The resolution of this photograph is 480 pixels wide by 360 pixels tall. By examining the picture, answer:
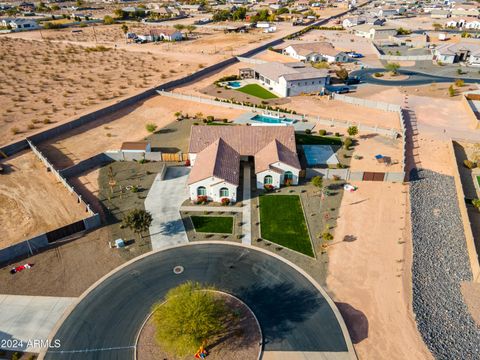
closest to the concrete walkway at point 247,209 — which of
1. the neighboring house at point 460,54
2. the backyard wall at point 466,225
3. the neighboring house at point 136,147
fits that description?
the neighboring house at point 136,147

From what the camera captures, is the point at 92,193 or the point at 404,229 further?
the point at 92,193

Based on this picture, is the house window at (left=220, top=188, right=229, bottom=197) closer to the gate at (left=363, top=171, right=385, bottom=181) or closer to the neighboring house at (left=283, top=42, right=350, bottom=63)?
the gate at (left=363, top=171, right=385, bottom=181)

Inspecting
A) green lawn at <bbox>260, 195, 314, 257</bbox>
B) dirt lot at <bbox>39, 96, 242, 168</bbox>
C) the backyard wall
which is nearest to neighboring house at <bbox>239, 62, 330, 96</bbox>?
dirt lot at <bbox>39, 96, 242, 168</bbox>

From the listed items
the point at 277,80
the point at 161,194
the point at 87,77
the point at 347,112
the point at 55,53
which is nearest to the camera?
the point at 161,194

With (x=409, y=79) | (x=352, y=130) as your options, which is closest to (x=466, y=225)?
(x=352, y=130)

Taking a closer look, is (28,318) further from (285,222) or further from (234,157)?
(234,157)

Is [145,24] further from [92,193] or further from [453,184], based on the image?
[453,184]

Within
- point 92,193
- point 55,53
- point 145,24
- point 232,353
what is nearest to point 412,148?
point 232,353
